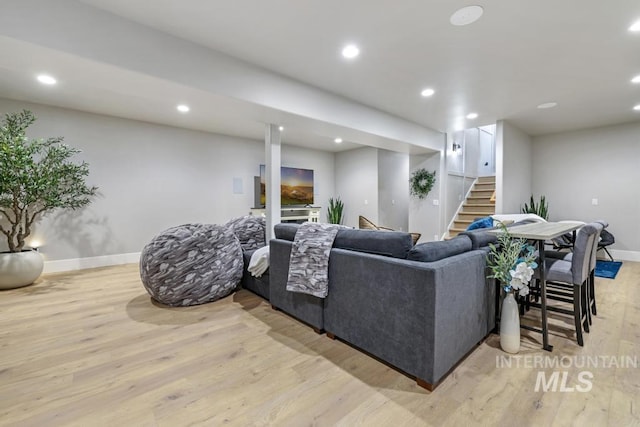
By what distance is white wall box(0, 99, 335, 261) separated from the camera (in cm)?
463

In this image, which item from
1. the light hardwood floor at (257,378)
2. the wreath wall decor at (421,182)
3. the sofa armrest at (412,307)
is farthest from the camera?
the wreath wall decor at (421,182)

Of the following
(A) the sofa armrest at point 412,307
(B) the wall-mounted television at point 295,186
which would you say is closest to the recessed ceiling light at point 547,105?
(A) the sofa armrest at point 412,307

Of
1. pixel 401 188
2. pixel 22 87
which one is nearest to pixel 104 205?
pixel 22 87

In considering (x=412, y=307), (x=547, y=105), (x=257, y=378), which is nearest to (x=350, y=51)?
(x=412, y=307)

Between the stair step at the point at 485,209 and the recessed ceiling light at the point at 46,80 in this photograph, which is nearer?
the recessed ceiling light at the point at 46,80

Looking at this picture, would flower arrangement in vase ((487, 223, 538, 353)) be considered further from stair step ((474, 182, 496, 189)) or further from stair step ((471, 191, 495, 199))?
stair step ((474, 182, 496, 189))

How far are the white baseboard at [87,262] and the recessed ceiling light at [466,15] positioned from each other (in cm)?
587

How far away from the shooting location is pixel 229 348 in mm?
2262

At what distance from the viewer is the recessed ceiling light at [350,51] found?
2.83m

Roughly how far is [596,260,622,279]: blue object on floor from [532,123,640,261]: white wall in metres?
0.73

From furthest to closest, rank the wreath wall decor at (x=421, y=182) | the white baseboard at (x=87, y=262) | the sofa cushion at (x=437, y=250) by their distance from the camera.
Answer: the wreath wall decor at (x=421, y=182) < the white baseboard at (x=87, y=262) < the sofa cushion at (x=437, y=250)

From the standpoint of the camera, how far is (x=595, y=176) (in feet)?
19.0

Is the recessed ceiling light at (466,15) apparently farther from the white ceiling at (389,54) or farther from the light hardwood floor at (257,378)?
the light hardwood floor at (257,378)

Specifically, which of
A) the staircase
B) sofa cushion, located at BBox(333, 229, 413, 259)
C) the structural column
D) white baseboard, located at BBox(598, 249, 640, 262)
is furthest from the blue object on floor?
the structural column
